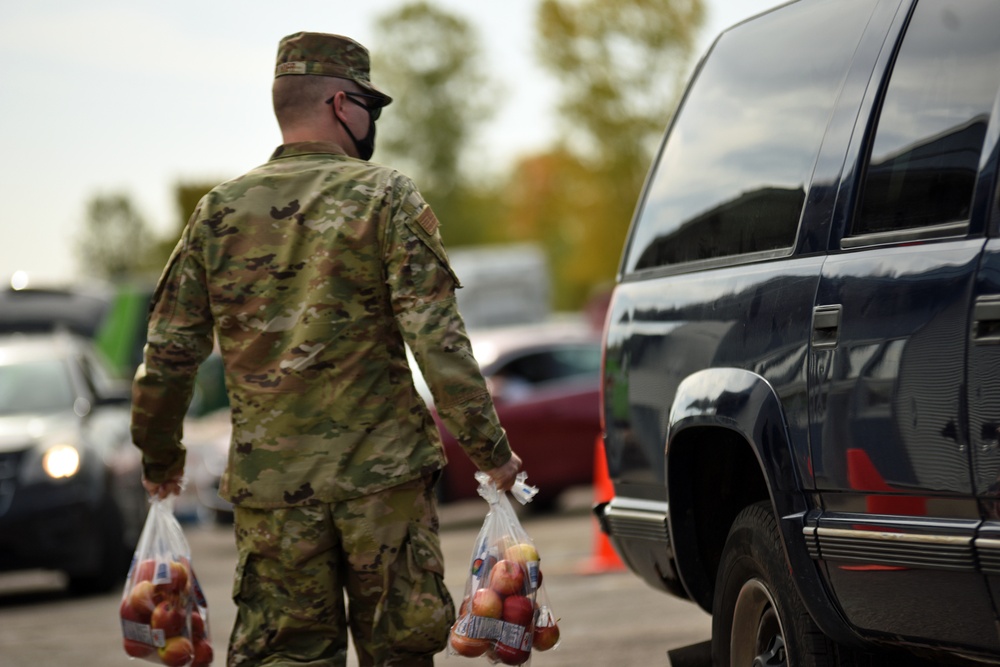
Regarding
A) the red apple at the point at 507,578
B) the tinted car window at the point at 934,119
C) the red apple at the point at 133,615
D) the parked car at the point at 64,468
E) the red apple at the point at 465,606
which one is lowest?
the parked car at the point at 64,468

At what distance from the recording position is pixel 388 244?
14.1ft

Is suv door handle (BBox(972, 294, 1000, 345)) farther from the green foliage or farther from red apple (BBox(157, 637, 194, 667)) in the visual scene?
the green foliage

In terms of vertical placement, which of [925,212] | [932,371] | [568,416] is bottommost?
[568,416]

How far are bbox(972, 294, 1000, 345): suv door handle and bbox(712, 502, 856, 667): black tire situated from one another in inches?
37.6

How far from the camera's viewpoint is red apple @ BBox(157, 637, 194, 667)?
473 cm

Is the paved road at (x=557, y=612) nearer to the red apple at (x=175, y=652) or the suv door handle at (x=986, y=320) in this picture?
the red apple at (x=175, y=652)

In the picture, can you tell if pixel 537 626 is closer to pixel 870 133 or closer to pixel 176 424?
pixel 176 424

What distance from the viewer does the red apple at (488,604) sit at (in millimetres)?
4293

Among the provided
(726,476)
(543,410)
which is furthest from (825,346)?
(543,410)

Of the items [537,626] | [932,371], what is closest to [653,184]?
[537,626]

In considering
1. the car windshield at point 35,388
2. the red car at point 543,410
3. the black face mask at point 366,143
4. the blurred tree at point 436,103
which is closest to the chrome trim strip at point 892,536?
the black face mask at point 366,143

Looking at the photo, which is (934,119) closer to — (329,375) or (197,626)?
(329,375)

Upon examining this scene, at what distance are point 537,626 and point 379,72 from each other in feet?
200

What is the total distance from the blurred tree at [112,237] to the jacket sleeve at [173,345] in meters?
104
